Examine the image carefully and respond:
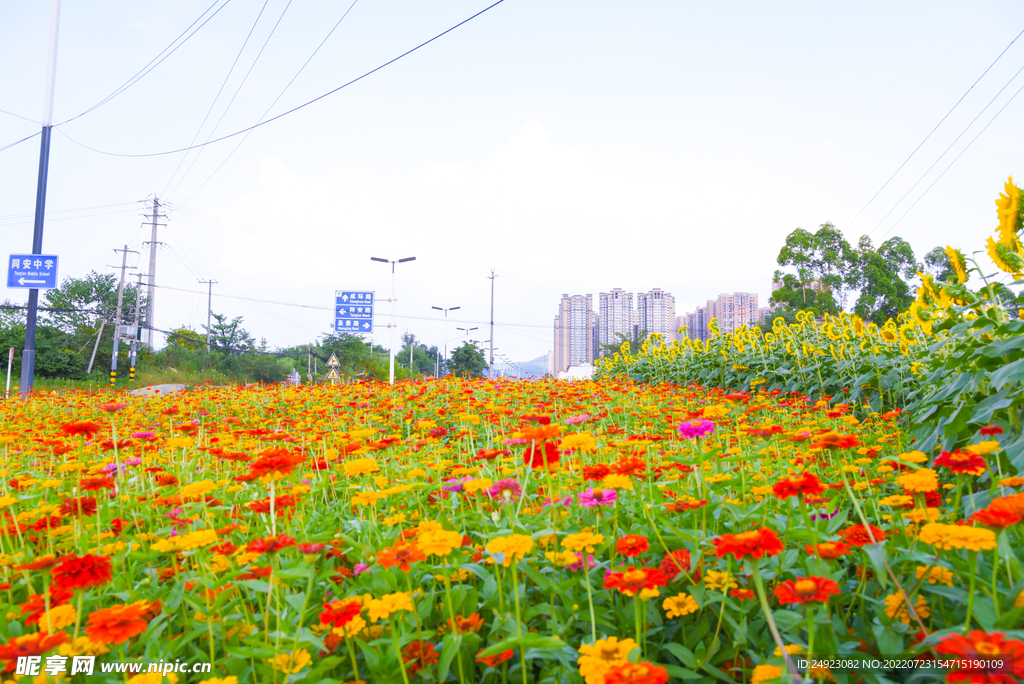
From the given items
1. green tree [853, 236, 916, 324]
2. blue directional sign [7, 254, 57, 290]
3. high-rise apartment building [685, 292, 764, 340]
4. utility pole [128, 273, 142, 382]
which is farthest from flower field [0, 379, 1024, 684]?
high-rise apartment building [685, 292, 764, 340]

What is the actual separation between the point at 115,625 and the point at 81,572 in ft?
0.63

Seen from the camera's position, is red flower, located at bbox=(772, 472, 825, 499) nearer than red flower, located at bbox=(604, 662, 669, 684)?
No

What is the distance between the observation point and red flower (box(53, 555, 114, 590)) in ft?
3.44

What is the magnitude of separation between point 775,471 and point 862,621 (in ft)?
2.92

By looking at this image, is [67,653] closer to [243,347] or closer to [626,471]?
[626,471]

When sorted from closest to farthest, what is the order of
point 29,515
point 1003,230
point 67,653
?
1. point 67,653
2. point 29,515
3. point 1003,230

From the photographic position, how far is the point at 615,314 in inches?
2421

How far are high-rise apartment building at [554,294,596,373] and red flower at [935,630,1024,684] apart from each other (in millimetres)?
65006

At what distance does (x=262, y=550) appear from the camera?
111 centimetres

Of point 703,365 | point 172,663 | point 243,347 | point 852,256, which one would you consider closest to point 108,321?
point 243,347

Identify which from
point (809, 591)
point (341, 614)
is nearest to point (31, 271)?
point (341, 614)

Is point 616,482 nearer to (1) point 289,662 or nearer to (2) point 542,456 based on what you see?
(2) point 542,456

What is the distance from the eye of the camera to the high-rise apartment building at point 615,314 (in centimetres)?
6078

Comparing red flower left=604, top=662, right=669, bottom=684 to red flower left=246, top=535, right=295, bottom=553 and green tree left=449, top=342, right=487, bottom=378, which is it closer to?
red flower left=246, top=535, right=295, bottom=553
